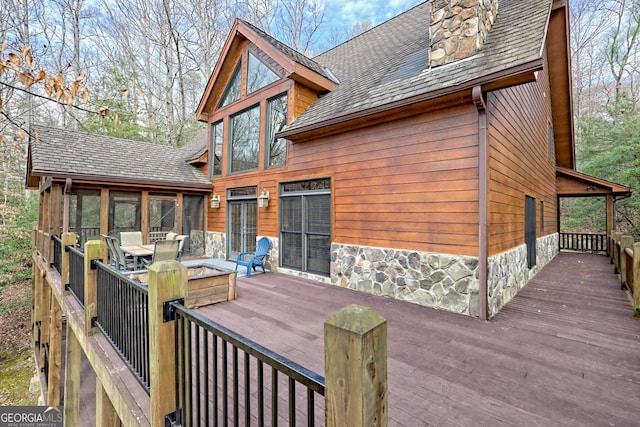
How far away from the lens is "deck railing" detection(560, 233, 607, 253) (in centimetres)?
1091

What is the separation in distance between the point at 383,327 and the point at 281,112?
277 inches

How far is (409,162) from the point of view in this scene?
16.0 feet

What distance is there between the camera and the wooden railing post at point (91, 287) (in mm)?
3307

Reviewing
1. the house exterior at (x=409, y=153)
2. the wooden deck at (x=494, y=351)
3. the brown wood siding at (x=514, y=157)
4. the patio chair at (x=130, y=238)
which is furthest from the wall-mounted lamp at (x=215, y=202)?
the brown wood siding at (x=514, y=157)

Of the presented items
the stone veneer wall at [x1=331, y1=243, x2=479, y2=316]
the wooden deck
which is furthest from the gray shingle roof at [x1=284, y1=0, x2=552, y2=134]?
the wooden deck

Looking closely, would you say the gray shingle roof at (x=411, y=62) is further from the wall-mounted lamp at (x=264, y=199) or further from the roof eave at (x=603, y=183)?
the roof eave at (x=603, y=183)

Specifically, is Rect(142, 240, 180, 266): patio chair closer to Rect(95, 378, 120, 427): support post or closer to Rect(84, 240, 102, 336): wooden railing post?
Rect(84, 240, 102, 336): wooden railing post

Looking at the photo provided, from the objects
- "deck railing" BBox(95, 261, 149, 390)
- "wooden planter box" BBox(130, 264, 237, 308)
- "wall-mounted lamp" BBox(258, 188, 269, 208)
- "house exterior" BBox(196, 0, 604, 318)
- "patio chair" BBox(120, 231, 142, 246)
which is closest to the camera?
"deck railing" BBox(95, 261, 149, 390)

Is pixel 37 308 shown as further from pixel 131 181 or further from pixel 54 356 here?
pixel 131 181

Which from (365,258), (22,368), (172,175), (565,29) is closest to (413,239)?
(365,258)

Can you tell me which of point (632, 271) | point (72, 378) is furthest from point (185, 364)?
point (632, 271)

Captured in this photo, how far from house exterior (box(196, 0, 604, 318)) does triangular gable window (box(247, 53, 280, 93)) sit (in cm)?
4

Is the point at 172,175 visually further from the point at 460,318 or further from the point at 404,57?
the point at 460,318

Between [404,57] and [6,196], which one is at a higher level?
[404,57]
